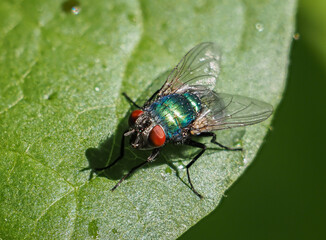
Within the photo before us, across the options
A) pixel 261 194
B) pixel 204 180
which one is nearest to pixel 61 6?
pixel 204 180

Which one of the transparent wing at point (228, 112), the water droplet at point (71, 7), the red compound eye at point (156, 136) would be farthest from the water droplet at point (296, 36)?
the water droplet at point (71, 7)

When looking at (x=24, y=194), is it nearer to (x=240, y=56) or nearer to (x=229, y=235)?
(x=229, y=235)

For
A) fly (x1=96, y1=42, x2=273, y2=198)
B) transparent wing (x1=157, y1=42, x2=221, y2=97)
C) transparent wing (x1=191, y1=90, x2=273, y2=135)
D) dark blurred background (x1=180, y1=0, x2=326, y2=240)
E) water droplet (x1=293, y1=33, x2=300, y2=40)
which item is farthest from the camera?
water droplet (x1=293, y1=33, x2=300, y2=40)

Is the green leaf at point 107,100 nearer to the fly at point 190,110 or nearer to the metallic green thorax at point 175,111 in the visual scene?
the fly at point 190,110

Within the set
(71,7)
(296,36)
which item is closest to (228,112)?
(296,36)

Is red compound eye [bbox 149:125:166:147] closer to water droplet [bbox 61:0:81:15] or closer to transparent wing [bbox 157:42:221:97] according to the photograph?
transparent wing [bbox 157:42:221:97]

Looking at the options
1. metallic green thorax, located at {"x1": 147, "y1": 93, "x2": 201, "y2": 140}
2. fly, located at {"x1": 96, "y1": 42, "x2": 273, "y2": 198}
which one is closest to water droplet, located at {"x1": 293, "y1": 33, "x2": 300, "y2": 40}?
fly, located at {"x1": 96, "y1": 42, "x2": 273, "y2": 198}
